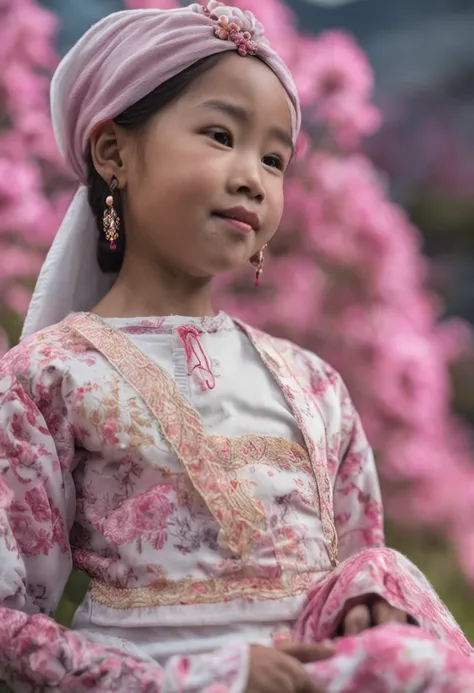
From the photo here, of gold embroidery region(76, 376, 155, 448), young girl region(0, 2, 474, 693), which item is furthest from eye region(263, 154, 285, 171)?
gold embroidery region(76, 376, 155, 448)

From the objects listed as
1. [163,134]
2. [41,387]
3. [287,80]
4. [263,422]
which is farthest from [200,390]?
[287,80]

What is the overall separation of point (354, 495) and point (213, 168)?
506 mm

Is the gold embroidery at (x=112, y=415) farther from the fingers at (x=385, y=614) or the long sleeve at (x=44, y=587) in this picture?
the fingers at (x=385, y=614)

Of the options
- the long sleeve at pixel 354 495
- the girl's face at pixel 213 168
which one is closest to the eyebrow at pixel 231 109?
the girl's face at pixel 213 168

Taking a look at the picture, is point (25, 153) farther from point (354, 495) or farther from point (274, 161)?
point (354, 495)

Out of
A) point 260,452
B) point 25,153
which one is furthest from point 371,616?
point 25,153

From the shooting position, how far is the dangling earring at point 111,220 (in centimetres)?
132

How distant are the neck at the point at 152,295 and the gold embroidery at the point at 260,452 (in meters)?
0.21

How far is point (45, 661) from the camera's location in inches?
41.3

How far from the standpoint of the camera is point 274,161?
4.36 ft

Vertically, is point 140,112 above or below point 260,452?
above

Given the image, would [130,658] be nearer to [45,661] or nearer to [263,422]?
[45,661]

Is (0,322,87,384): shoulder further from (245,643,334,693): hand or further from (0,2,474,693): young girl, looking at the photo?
(245,643,334,693): hand

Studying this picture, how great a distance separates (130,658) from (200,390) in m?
0.33
